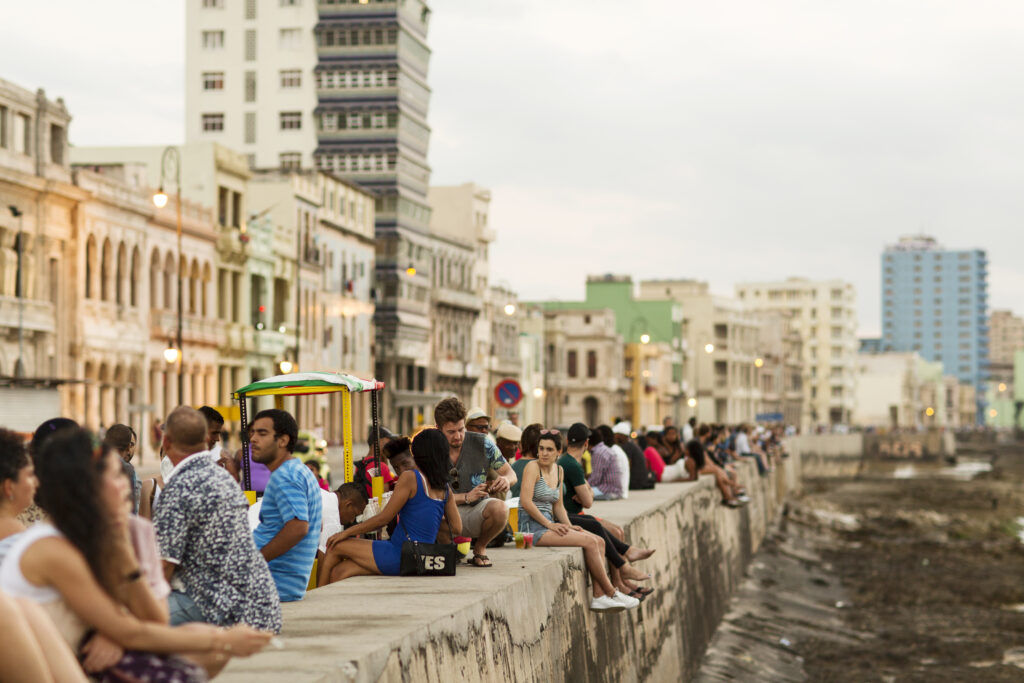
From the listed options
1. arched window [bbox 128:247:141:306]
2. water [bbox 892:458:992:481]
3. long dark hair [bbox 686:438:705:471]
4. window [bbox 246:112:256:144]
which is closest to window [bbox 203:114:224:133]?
window [bbox 246:112:256:144]

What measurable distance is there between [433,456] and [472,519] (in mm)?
1582

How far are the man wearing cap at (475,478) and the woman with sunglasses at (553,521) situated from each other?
29cm

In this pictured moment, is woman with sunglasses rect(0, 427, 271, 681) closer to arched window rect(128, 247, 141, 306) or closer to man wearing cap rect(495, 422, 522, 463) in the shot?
man wearing cap rect(495, 422, 522, 463)

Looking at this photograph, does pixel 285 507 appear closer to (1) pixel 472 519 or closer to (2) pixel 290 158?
(1) pixel 472 519

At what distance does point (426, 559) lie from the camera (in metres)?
11.1

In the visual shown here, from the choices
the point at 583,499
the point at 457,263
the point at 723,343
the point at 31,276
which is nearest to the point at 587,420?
the point at 457,263

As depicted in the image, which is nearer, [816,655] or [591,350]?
[816,655]

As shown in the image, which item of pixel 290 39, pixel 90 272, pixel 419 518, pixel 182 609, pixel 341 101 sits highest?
pixel 290 39

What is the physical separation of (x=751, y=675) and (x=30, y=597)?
1658cm

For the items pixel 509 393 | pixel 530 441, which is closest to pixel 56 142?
pixel 509 393

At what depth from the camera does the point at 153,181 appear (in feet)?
197

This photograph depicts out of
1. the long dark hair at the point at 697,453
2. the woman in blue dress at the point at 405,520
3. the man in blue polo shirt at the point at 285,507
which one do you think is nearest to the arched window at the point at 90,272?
the long dark hair at the point at 697,453

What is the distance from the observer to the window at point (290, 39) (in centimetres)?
8756

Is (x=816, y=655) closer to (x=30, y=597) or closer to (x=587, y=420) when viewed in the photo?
(x=30, y=597)
